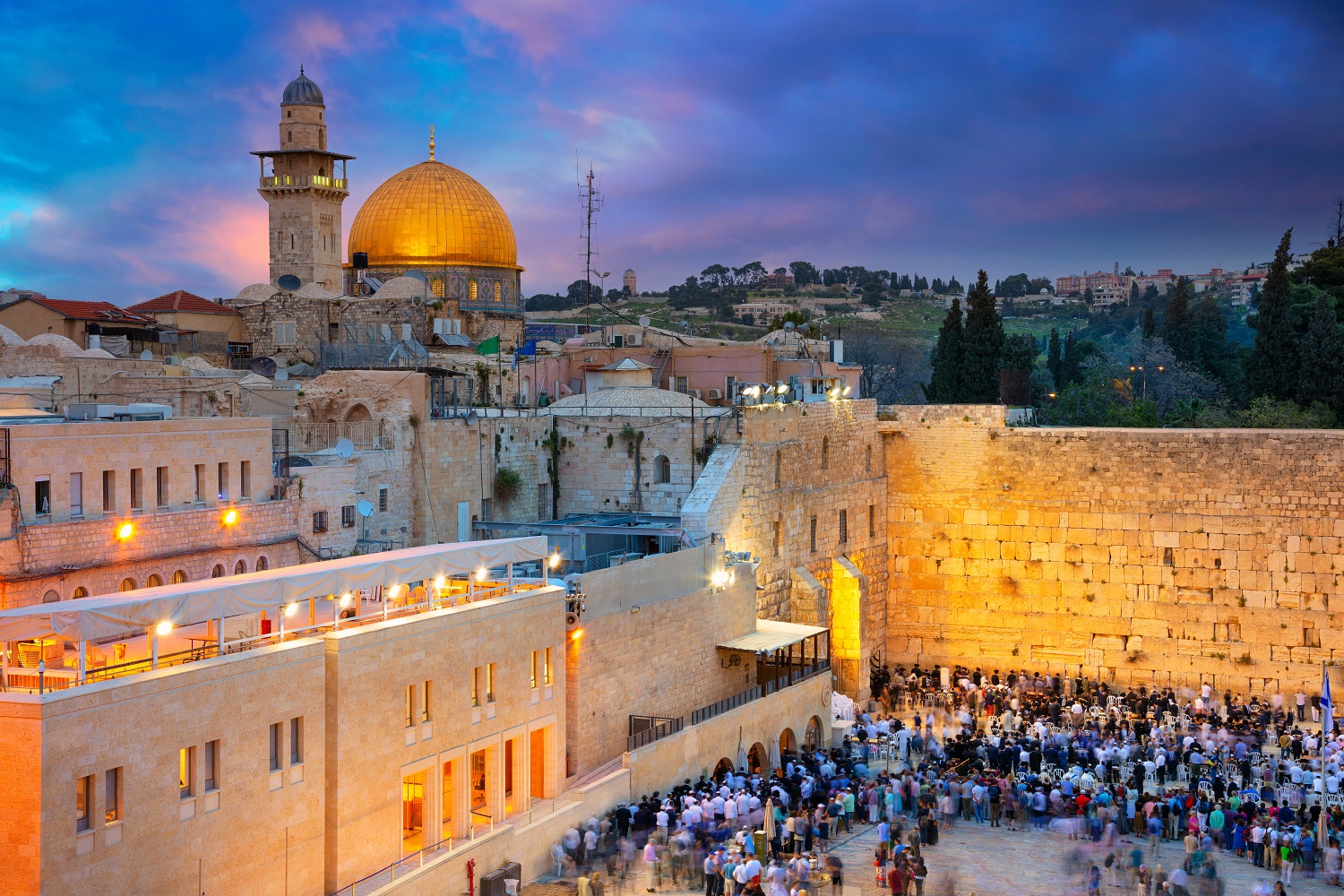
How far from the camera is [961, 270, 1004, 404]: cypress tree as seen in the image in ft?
126

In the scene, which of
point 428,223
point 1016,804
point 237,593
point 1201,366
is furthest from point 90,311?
point 1201,366

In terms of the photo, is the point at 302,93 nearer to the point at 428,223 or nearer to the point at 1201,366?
the point at 428,223

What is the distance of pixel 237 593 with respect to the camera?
14.4m

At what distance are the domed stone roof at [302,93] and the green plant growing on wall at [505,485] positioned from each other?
21.8 meters

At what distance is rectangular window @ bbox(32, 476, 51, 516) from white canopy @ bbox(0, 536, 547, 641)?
8.43ft

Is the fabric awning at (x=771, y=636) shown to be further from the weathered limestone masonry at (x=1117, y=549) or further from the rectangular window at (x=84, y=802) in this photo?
the rectangular window at (x=84, y=802)

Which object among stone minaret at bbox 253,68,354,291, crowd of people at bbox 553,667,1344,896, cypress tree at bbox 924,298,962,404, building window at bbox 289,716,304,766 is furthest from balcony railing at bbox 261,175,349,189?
building window at bbox 289,716,304,766

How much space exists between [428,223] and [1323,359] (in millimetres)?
25544

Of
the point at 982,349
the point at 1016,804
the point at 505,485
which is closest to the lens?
the point at 1016,804

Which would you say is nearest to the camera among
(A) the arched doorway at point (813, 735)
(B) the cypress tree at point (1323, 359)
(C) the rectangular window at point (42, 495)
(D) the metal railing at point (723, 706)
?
(C) the rectangular window at point (42, 495)

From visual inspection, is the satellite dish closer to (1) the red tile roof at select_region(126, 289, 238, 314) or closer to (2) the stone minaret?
(1) the red tile roof at select_region(126, 289, 238, 314)

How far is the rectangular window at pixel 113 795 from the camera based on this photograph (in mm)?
12484

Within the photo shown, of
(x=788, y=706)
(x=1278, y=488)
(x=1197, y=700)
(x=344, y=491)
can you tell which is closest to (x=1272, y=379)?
(x=1278, y=488)

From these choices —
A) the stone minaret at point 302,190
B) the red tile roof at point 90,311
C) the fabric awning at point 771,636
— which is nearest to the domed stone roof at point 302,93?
the stone minaret at point 302,190
